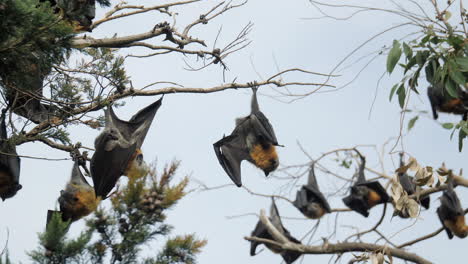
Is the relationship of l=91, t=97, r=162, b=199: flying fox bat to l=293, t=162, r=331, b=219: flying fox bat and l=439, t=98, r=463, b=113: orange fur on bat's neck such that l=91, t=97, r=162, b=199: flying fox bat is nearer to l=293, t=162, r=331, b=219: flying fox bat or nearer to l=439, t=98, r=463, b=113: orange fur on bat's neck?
l=293, t=162, r=331, b=219: flying fox bat

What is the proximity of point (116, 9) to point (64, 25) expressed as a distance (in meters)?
3.46

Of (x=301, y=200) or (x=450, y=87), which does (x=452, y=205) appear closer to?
(x=301, y=200)

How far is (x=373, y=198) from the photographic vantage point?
8461mm

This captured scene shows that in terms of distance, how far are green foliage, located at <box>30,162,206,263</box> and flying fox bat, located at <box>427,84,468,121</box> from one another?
13.6 feet

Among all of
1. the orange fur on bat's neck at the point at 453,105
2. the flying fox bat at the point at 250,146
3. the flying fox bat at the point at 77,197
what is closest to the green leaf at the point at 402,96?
the flying fox bat at the point at 250,146

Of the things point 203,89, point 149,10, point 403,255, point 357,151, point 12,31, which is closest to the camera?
point 12,31

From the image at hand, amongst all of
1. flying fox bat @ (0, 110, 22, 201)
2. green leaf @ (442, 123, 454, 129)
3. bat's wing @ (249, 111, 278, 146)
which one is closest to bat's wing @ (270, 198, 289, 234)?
bat's wing @ (249, 111, 278, 146)

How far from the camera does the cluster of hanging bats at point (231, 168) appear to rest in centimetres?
743

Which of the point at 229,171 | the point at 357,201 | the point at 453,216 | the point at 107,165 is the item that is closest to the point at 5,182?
the point at 107,165

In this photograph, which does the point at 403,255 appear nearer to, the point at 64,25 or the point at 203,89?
the point at 203,89

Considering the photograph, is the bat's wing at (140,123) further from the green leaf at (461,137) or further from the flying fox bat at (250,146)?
the green leaf at (461,137)

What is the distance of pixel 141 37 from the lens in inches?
273

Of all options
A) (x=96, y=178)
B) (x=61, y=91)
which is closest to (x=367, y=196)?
(x=96, y=178)

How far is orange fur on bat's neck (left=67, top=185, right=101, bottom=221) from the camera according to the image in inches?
336
